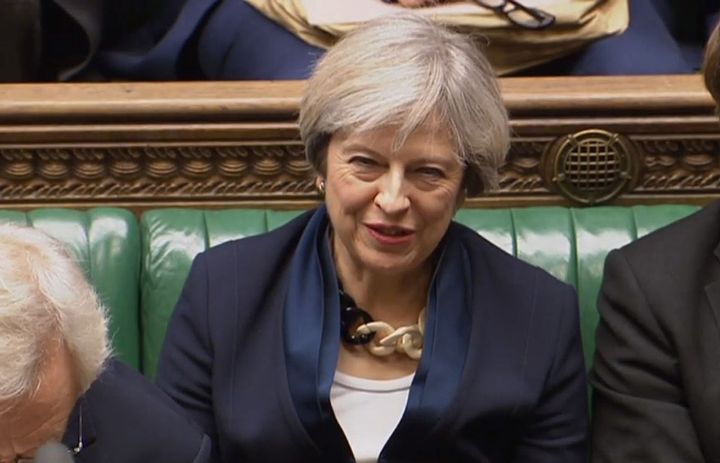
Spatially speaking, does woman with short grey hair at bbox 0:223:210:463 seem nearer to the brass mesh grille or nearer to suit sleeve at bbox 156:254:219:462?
suit sleeve at bbox 156:254:219:462

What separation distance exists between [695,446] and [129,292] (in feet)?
2.47

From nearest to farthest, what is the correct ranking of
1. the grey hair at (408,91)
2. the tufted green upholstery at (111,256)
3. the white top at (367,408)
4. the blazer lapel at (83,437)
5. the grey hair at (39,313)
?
1. the grey hair at (39,313)
2. the blazer lapel at (83,437)
3. the grey hair at (408,91)
4. the white top at (367,408)
5. the tufted green upholstery at (111,256)

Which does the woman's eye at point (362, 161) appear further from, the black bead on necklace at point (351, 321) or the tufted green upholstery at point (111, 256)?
the tufted green upholstery at point (111, 256)

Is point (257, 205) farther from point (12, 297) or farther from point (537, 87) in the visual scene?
point (12, 297)

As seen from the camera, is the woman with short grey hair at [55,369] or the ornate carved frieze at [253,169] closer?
the woman with short grey hair at [55,369]

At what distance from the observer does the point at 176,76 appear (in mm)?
2549

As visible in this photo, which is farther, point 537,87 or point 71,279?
point 537,87

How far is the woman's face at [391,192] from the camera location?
1.81 metres

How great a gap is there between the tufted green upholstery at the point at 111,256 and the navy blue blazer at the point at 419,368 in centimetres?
23

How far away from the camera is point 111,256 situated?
84.3 inches

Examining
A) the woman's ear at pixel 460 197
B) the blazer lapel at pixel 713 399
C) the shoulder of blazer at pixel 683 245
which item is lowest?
the blazer lapel at pixel 713 399

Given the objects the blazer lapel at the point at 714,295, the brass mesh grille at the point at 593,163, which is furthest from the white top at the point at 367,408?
the brass mesh grille at the point at 593,163

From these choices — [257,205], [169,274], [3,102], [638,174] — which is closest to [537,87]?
[638,174]

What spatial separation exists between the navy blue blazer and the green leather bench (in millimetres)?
190
